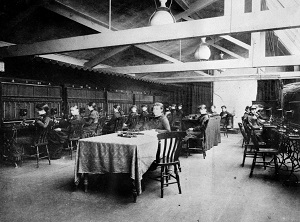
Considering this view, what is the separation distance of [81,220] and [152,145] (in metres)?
1.44

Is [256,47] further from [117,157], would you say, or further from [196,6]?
[117,157]

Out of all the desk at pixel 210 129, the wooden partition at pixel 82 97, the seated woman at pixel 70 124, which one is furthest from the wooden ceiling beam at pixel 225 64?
the seated woman at pixel 70 124

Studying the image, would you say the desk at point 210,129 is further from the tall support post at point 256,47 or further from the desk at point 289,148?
the tall support post at point 256,47

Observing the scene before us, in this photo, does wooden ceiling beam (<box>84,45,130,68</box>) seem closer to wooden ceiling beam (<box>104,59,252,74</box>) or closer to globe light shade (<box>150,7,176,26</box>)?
wooden ceiling beam (<box>104,59,252,74</box>)

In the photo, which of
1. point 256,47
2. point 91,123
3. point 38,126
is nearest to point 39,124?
point 38,126

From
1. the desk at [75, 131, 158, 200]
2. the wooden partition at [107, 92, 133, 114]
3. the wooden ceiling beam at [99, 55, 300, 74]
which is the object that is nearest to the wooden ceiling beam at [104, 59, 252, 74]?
the wooden ceiling beam at [99, 55, 300, 74]

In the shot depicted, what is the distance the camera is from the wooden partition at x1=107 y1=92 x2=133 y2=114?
1000 centimetres

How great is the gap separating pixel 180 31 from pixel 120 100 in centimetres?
713

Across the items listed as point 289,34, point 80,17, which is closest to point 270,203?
point 80,17

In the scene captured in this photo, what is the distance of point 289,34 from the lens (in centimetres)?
833

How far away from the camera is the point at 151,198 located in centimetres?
346

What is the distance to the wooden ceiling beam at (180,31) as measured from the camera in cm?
321

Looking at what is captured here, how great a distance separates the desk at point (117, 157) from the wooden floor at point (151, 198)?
12.9 inches

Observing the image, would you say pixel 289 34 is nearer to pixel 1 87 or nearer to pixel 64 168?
pixel 64 168
